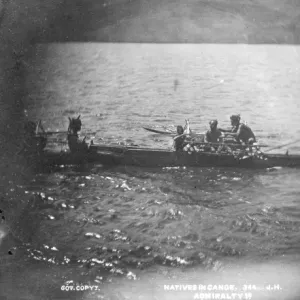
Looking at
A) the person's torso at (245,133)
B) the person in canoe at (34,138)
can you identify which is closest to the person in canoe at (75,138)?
the person in canoe at (34,138)

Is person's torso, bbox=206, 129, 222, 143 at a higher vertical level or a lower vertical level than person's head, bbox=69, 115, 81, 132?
lower

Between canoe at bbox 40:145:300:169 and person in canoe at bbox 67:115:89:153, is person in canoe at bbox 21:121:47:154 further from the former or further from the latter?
person in canoe at bbox 67:115:89:153

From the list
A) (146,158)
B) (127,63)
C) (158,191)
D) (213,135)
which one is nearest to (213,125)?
(213,135)

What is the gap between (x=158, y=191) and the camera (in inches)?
119

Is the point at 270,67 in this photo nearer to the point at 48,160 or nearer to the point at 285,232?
the point at 285,232

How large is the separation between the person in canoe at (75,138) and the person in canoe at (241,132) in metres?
1.24

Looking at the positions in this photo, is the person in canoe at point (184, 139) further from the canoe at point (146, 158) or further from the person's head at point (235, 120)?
the person's head at point (235, 120)

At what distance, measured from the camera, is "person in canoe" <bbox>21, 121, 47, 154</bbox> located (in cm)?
312

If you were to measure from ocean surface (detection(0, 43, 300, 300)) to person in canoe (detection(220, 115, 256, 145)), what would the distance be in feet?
0.21

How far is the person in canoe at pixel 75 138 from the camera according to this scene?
313 cm

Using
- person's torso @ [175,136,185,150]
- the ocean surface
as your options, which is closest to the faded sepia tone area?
the ocean surface

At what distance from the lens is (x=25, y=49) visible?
3.22 meters

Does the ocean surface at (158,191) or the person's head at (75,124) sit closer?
the ocean surface at (158,191)

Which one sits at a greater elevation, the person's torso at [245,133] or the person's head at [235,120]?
the person's head at [235,120]
